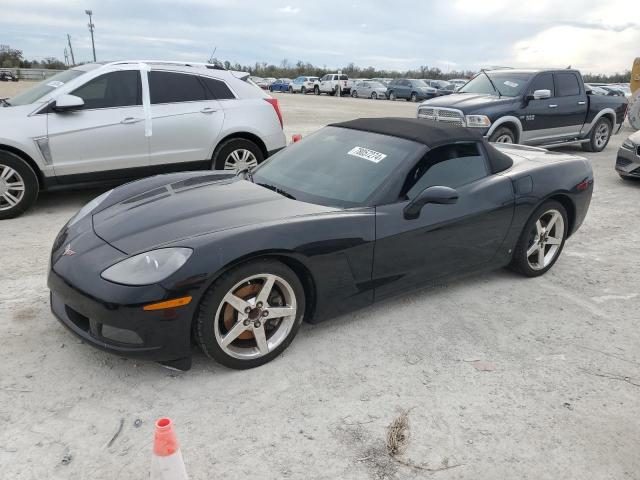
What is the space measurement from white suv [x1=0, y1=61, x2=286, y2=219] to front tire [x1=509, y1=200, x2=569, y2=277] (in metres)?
3.77

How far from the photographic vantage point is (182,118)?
6258mm

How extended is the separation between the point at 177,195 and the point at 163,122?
9.91 feet

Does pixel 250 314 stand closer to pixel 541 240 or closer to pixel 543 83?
pixel 541 240

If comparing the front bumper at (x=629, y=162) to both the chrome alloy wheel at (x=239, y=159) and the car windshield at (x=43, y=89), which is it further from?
the car windshield at (x=43, y=89)

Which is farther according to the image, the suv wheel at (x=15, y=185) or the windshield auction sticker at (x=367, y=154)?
the suv wheel at (x=15, y=185)

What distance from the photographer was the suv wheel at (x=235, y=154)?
6.61m

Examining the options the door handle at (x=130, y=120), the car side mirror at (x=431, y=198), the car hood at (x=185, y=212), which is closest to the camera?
the car hood at (x=185, y=212)

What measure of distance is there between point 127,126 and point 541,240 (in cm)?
458

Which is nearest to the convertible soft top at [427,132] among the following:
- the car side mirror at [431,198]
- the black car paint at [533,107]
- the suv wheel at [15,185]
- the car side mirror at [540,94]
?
the car side mirror at [431,198]

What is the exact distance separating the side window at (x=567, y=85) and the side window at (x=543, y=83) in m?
0.17

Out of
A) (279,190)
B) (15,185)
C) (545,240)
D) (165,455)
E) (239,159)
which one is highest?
(279,190)

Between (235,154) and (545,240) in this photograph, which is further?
(235,154)

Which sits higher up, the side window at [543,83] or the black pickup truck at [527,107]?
the side window at [543,83]

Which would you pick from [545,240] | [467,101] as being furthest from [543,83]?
[545,240]
